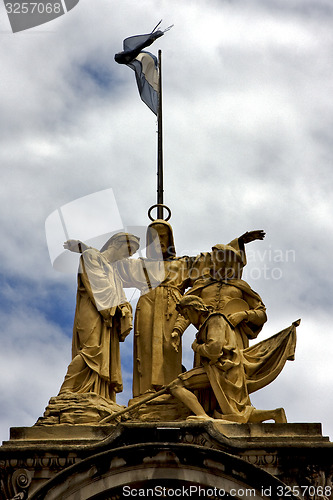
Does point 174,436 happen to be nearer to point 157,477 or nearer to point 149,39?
point 157,477

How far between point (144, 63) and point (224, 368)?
832 cm

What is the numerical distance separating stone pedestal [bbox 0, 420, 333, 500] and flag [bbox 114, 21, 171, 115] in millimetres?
8942

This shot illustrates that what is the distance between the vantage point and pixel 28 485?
1809 cm

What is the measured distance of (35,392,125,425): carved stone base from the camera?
63.4ft

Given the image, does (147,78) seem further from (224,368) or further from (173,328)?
(224,368)

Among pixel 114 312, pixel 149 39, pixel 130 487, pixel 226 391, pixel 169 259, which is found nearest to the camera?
pixel 130 487

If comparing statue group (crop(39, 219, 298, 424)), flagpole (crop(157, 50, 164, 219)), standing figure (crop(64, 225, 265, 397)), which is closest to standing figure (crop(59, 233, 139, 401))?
statue group (crop(39, 219, 298, 424))

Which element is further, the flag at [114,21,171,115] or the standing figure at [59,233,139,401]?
the flag at [114,21,171,115]

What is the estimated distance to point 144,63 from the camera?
996 inches

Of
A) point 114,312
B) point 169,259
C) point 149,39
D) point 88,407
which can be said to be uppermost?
point 149,39

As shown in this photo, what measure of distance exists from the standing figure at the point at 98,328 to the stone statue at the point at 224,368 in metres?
1.23

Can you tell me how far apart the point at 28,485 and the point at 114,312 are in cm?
377

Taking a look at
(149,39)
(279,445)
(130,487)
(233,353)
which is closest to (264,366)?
(233,353)

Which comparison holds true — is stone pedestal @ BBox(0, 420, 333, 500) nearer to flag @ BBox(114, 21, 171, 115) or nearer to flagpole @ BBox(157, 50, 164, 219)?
flagpole @ BBox(157, 50, 164, 219)
